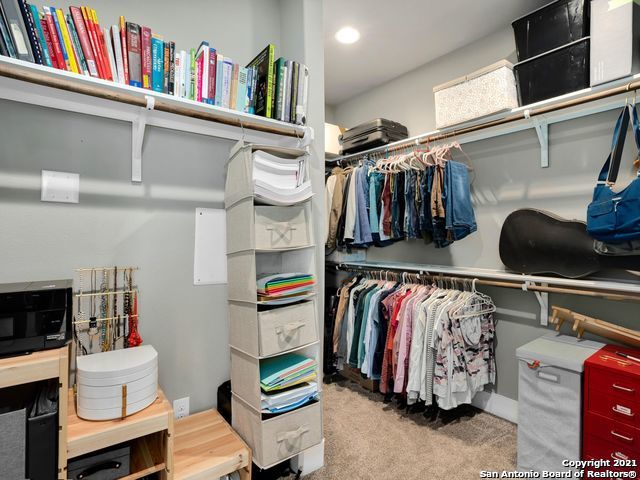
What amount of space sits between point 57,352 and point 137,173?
0.84 meters

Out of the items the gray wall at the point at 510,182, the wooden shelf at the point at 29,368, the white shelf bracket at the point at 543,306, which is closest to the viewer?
the wooden shelf at the point at 29,368

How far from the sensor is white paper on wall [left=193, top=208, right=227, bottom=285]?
175cm

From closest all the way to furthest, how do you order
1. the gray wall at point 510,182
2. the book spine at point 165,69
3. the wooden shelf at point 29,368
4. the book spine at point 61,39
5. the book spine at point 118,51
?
the wooden shelf at point 29,368 → the book spine at point 61,39 → the book spine at point 118,51 → the book spine at point 165,69 → the gray wall at point 510,182

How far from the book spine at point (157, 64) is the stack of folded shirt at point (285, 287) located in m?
0.93

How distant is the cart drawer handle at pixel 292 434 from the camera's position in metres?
1.46

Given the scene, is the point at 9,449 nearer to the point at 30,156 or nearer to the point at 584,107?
the point at 30,156

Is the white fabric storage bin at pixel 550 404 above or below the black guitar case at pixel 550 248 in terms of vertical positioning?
below

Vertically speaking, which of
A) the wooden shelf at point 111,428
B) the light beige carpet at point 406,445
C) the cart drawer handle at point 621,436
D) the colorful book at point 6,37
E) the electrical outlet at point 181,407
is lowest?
the light beige carpet at point 406,445

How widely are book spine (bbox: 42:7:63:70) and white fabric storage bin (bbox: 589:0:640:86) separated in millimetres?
2369

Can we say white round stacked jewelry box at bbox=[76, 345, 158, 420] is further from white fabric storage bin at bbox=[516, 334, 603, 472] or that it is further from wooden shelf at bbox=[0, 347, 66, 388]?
white fabric storage bin at bbox=[516, 334, 603, 472]

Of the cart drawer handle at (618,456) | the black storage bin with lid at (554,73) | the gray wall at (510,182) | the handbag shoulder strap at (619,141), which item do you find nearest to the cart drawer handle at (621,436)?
the cart drawer handle at (618,456)

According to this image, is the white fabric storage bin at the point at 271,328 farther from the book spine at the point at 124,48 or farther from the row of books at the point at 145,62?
the book spine at the point at 124,48

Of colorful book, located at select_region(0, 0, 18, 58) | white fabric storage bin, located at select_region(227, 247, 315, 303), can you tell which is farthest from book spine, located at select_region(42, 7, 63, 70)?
white fabric storage bin, located at select_region(227, 247, 315, 303)

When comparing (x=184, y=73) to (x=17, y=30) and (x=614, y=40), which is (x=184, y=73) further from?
(x=614, y=40)
